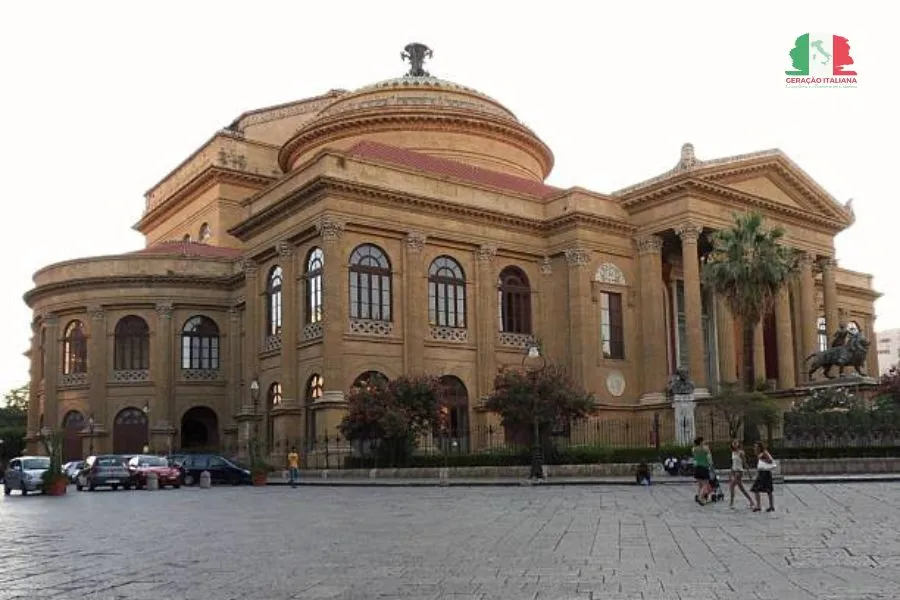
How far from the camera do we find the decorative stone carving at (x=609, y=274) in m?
44.7

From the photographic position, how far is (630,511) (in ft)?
57.5

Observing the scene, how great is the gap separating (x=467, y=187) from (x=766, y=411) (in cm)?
1582

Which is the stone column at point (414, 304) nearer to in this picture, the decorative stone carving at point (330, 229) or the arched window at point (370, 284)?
the arched window at point (370, 284)

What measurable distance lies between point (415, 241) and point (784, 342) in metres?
17.9

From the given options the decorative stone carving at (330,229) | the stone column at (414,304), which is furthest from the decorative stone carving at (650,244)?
the decorative stone carving at (330,229)

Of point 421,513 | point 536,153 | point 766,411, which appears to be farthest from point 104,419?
point 421,513

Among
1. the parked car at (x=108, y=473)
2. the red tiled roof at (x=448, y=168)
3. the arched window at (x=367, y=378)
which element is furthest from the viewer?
the red tiled roof at (x=448, y=168)

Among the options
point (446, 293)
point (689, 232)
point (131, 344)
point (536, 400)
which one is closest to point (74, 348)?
point (131, 344)

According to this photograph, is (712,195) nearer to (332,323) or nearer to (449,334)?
(449,334)

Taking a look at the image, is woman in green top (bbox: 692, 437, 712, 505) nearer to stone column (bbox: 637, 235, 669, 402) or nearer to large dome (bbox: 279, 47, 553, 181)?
stone column (bbox: 637, 235, 669, 402)

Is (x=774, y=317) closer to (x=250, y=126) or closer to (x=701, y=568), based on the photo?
(x=250, y=126)

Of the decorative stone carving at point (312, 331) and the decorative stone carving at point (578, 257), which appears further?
the decorative stone carving at point (578, 257)

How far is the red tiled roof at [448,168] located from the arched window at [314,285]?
14.4 ft

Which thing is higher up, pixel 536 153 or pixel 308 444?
pixel 536 153
